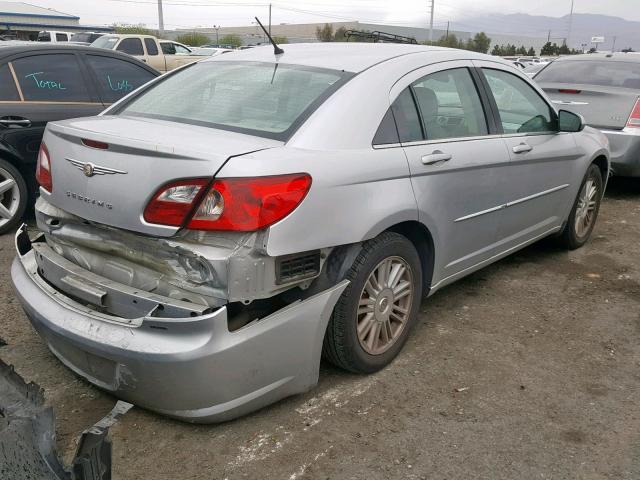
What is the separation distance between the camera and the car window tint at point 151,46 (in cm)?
1788

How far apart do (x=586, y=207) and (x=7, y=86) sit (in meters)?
4.81

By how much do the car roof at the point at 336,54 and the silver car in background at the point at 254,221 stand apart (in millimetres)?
18

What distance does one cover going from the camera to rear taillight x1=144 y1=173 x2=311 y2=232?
230 cm

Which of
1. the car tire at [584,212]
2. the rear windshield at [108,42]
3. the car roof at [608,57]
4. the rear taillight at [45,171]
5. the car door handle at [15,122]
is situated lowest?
the car tire at [584,212]

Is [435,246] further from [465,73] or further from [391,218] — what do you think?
[465,73]

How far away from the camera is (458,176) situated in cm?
333

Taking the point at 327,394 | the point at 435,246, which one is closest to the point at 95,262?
the point at 327,394

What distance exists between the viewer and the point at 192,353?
2.27 meters

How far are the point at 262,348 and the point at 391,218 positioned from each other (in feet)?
2.89

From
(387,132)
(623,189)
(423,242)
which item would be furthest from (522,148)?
(623,189)

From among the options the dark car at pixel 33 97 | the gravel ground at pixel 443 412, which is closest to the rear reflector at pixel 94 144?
the gravel ground at pixel 443 412

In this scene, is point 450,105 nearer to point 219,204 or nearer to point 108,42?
point 219,204

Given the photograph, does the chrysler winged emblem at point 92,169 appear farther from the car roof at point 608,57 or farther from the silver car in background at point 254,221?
the car roof at point 608,57

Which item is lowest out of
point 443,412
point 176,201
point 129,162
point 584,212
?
point 443,412
